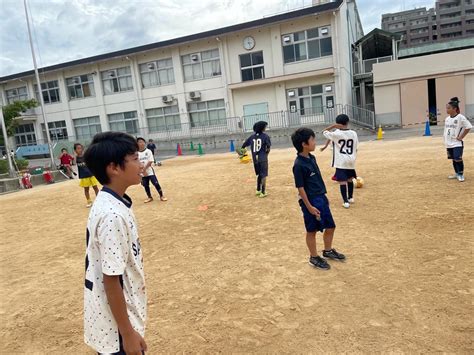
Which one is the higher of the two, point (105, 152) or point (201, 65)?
point (201, 65)

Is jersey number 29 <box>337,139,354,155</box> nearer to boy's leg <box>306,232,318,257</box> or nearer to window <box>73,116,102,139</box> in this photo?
boy's leg <box>306,232,318,257</box>

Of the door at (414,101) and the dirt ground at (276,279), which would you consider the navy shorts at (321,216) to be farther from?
the door at (414,101)

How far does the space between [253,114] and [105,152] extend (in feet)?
84.6

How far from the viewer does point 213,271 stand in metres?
4.38

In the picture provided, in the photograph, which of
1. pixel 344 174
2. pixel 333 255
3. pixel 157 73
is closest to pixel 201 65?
pixel 157 73

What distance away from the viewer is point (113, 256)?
5.32 feet

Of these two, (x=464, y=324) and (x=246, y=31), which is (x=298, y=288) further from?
(x=246, y=31)

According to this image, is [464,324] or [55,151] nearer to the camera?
[464,324]

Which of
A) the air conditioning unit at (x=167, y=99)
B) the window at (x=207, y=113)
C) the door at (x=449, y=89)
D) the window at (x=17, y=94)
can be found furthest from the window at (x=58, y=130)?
the door at (x=449, y=89)

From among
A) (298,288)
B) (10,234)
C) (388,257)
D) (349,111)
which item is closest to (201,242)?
(298,288)

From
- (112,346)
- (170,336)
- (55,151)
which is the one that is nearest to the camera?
(112,346)

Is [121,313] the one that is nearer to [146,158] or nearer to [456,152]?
[146,158]

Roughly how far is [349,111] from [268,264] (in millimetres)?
22089

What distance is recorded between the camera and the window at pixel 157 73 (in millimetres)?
29391
